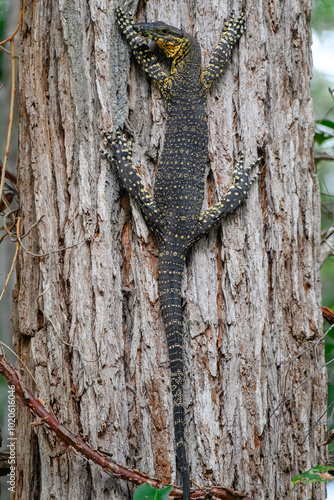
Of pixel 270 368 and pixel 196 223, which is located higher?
pixel 196 223

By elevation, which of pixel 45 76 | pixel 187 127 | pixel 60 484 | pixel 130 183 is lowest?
pixel 60 484

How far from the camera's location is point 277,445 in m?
2.68

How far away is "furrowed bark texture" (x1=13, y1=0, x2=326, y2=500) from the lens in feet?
8.54

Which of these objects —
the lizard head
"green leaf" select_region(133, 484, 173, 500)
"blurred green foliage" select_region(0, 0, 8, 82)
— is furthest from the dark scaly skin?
"blurred green foliage" select_region(0, 0, 8, 82)

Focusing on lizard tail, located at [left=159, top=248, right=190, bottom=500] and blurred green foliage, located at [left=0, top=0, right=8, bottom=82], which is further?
blurred green foliage, located at [left=0, top=0, right=8, bottom=82]

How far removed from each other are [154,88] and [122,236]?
40.9 inches

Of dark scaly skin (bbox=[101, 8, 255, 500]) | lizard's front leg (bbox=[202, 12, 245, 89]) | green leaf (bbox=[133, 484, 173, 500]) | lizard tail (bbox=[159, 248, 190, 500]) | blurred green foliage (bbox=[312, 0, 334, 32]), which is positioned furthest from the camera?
blurred green foliage (bbox=[312, 0, 334, 32])

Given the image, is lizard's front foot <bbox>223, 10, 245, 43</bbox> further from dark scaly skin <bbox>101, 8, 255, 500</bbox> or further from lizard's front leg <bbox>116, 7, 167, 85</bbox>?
lizard's front leg <bbox>116, 7, 167, 85</bbox>

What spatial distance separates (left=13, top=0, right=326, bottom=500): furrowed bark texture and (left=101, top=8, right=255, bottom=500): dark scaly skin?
7 centimetres

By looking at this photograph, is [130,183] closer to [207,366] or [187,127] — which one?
[187,127]

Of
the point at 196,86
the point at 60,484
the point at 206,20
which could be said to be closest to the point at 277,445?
the point at 60,484

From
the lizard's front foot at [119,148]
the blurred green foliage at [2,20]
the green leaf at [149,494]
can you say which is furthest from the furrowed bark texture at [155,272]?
the blurred green foliage at [2,20]

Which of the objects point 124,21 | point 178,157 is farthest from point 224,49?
point 178,157

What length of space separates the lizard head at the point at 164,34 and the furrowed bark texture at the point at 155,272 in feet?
0.43
